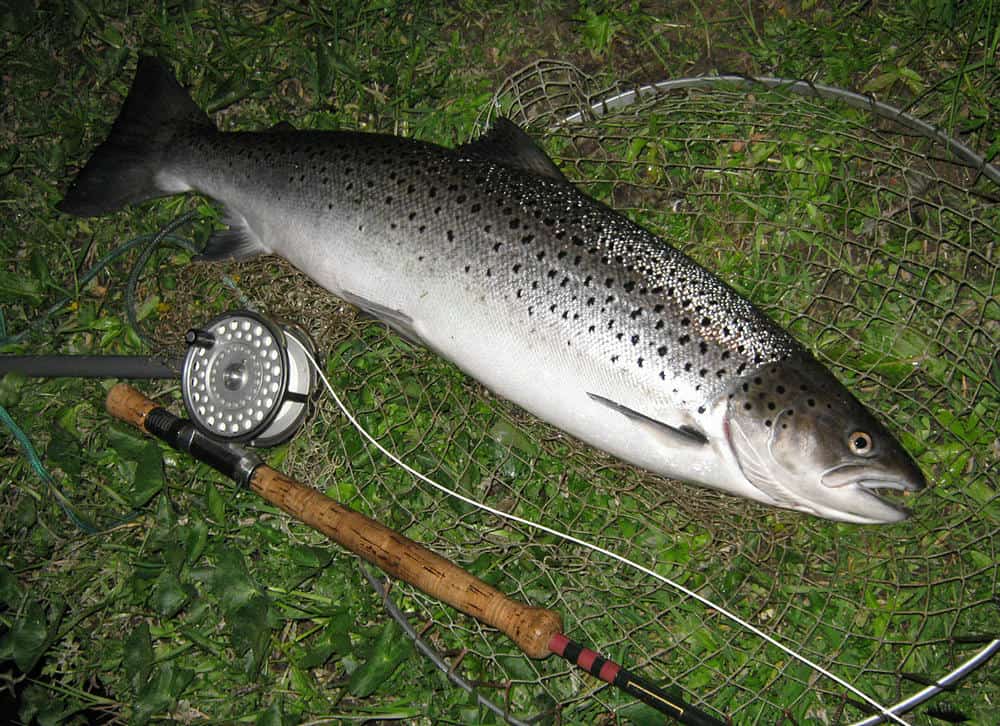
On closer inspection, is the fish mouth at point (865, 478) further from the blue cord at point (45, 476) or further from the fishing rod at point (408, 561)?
the blue cord at point (45, 476)

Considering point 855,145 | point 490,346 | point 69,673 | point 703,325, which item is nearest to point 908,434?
point 703,325

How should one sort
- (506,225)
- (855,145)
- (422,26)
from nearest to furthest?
(506,225)
(855,145)
(422,26)

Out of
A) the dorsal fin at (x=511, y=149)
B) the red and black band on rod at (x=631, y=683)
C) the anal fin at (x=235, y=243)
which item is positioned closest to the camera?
the red and black band on rod at (x=631, y=683)

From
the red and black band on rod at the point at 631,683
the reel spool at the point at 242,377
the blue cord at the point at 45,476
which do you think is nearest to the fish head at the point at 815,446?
the red and black band on rod at the point at 631,683

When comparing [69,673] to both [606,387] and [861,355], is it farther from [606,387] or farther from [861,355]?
[861,355]

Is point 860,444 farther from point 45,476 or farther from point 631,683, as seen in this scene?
point 45,476

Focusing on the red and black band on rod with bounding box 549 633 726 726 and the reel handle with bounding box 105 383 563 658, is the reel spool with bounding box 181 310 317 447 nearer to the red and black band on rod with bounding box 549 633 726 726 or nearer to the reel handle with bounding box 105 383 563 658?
the reel handle with bounding box 105 383 563 658

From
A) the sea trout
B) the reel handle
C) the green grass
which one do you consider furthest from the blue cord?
the sea trout
